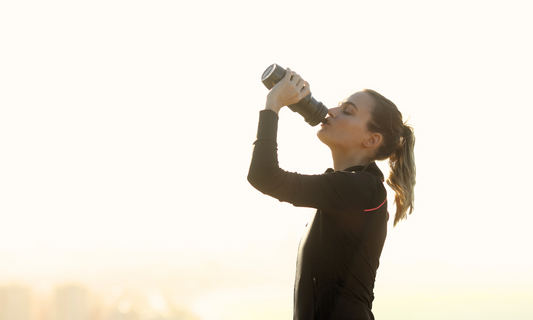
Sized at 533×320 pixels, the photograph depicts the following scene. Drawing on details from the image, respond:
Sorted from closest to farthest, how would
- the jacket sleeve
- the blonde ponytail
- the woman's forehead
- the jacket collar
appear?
the jacket sleeve
the jacket collar
the woman's forehead
the blonde ponytail

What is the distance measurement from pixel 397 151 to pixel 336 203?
54cm

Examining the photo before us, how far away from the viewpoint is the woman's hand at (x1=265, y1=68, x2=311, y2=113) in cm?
149

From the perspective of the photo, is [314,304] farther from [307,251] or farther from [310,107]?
[310,107]

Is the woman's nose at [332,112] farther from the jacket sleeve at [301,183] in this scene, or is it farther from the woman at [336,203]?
the jacket sleeve at [301,183]

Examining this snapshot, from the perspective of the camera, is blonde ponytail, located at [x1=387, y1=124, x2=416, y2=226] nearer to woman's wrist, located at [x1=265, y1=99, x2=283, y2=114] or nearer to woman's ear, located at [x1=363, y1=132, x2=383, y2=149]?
woman's ear, located at [x1=363, y1=132, x2=383, y2=149]

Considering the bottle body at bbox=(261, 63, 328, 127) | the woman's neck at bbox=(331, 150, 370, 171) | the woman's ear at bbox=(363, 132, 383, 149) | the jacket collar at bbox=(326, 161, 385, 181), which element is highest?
the bottle body at bbox=(261, 63, 328, 127)

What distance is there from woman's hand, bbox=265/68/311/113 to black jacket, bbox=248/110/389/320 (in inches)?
2.6

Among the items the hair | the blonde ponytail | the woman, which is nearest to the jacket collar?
the woman

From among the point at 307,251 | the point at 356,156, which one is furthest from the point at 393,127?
the point at 307,251

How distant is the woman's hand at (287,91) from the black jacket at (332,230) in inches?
2.6

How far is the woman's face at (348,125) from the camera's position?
163cm

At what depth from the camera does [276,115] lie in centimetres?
144

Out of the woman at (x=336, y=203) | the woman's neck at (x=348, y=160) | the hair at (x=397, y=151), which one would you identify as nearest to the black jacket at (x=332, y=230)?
the woman at (x=336, y=203)

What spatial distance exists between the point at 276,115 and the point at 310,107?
233mm
